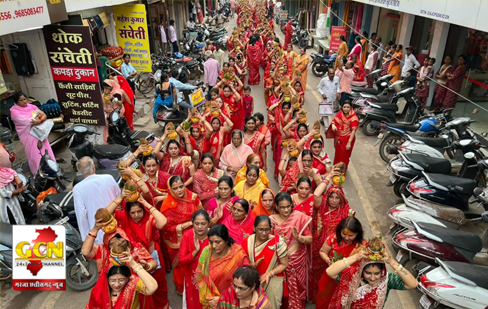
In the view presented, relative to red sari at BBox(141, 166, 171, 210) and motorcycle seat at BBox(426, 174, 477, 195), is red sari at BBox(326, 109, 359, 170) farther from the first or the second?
red sari at BBox(141, 166, 171, 210)

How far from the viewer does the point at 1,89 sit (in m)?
5.50

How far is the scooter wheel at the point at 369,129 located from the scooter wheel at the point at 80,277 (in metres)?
6.55

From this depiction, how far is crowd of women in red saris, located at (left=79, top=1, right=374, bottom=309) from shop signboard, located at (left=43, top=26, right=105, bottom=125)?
2.06 metres

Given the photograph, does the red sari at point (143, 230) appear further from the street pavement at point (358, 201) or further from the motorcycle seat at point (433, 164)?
the motorcycle seat at point (433, 164)

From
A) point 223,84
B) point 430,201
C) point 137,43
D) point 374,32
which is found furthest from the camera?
point 374,32

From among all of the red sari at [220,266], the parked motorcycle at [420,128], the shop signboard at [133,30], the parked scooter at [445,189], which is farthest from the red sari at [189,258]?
the shop signboard at [133,30]

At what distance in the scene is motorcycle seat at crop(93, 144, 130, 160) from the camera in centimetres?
603

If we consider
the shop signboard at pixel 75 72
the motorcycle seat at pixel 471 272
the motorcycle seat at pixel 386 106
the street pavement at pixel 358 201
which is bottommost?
the street pavement at pixel 358 201

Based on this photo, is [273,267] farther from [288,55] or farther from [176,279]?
[288,55]

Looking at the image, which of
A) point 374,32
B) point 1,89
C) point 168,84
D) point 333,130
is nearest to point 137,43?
point 168,84

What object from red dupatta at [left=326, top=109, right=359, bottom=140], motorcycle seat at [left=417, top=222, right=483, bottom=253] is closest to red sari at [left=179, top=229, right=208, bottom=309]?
motorcycle seat at [left=417, top=222, right=483, bottom=253]

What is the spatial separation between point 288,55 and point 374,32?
5.92 m

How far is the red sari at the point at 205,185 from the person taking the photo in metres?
4.41
